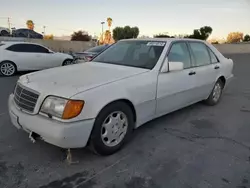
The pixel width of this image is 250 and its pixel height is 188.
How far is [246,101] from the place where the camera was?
595 centimetres

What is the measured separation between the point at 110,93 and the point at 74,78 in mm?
562

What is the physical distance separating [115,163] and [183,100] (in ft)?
5.98

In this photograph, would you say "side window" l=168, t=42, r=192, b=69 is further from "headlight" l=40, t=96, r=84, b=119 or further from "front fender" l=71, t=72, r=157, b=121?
"headlight" l=40, t=96, r=84, b=119

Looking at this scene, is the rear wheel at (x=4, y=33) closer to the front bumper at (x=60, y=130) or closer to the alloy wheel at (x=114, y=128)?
the front bumper at (x=60, y=130)

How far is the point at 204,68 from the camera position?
463cm

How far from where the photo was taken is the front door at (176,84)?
361 centimetres

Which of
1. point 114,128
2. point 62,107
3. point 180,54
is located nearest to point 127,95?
point 114,128

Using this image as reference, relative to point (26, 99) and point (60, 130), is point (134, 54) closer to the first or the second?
point (26, 99)

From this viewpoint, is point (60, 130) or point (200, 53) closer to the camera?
point (60, 130)

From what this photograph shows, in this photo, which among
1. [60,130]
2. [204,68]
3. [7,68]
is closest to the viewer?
[60,130]

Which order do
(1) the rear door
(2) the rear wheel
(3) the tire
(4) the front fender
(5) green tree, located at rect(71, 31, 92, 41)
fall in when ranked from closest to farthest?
(4) the front fender → (1) the rear door → (3) the tire → (2) the rear wheel → (5) green tree, located at rect(71, 31, 92, 41)

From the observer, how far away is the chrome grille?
278 cm

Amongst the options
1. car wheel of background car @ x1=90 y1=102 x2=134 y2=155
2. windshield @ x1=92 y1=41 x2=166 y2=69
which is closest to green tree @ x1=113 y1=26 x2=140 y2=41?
windshield @ x1=92 y1=41 x2=166 y2=69

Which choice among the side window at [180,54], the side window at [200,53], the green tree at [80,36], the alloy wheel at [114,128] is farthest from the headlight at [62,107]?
the green tree at [80,36]
